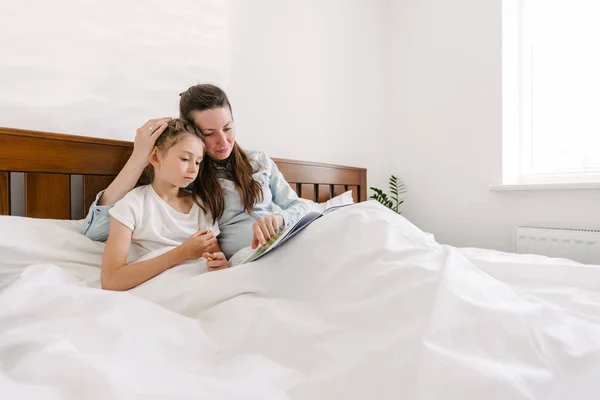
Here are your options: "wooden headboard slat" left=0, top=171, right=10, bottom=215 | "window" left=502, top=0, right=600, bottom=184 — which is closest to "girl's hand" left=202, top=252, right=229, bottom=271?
"wooden headboard slat" left=0, top=171, right=10, bottom=215

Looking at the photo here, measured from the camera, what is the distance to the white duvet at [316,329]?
41cm

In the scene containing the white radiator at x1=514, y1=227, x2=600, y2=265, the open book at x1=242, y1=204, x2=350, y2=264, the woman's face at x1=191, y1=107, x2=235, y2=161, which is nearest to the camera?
the open book at x1=242, y1=204, x2=350, y2=264

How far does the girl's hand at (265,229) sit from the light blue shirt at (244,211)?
105 millimetres

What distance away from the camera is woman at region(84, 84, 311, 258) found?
0.99 meters

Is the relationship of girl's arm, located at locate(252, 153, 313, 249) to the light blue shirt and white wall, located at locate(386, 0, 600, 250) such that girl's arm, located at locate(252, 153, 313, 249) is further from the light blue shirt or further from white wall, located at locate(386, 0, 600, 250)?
white wall, located at locate(386, 0, 600, 250)

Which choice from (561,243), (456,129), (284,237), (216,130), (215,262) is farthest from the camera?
(456,129)

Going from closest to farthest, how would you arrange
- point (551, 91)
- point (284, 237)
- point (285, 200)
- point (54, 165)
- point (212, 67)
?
point (284, 237)
point (54, 165)
point (285, 200)
point (212, 67)
point (551, 91)

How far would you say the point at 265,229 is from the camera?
0.90 meters

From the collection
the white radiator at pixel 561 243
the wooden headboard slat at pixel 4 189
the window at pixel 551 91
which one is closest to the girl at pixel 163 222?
the wooden headboard slat at pixel 4 189

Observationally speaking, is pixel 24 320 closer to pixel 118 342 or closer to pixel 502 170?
pixel 118 342

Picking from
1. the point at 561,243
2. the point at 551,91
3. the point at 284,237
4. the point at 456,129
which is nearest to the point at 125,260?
the point at 284,237

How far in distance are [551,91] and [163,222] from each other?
191 centimetres

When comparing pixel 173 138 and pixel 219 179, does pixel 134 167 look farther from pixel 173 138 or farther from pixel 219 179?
pixel 219 179

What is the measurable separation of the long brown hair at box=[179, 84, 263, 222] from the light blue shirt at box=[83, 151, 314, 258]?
27mm
